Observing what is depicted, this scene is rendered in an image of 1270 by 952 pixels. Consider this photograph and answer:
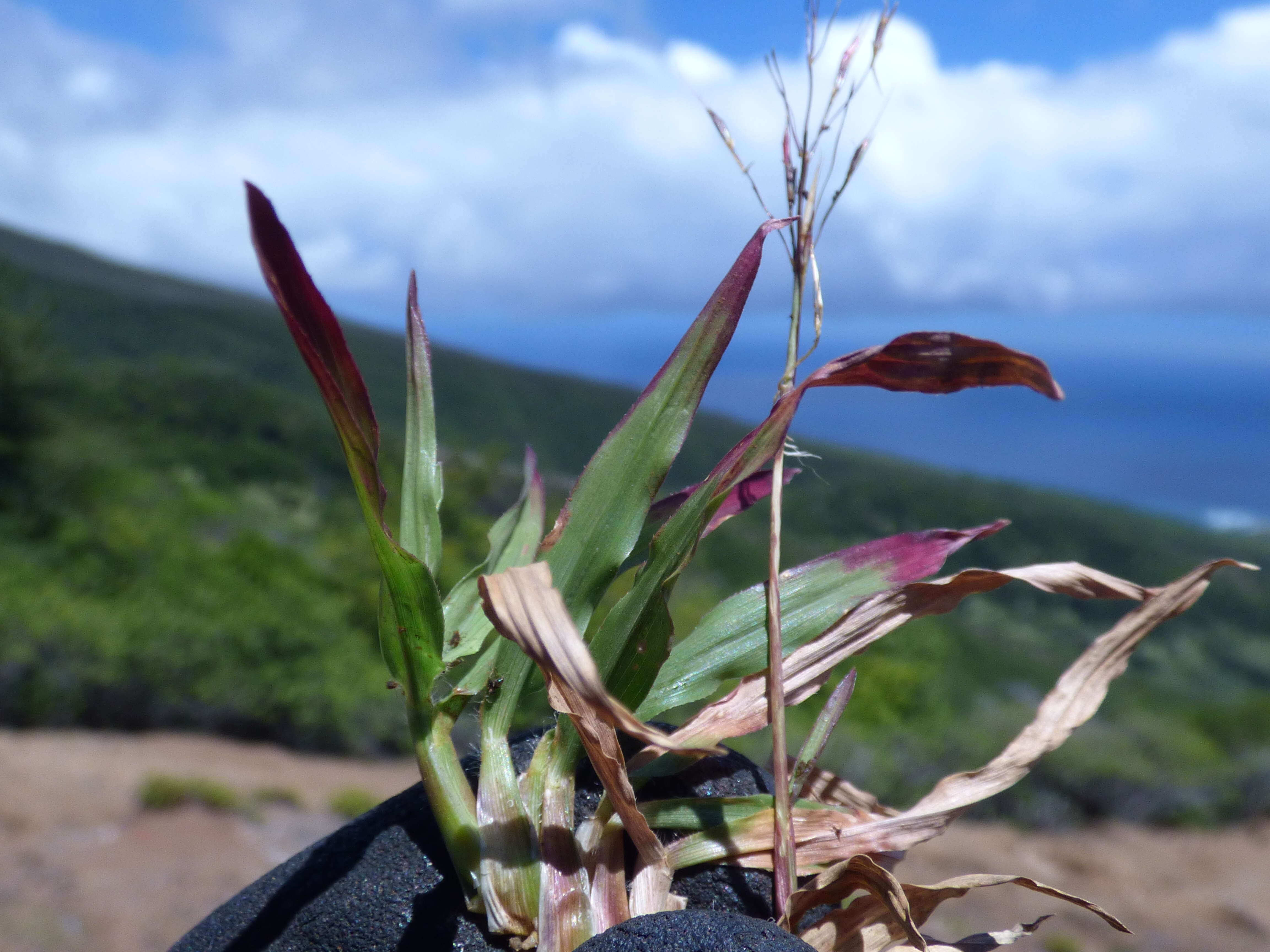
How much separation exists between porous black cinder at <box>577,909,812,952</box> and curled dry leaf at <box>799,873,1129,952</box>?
0.09 metres

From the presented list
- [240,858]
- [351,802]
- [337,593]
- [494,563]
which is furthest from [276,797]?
[494,563]

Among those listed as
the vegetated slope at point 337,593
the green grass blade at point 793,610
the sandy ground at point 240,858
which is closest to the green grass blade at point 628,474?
the green grass blade at point 793,610

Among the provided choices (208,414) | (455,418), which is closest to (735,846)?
(208,414)

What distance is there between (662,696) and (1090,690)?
0.43m

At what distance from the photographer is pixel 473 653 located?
0.83 m

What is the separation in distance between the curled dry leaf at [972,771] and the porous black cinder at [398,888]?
44mm

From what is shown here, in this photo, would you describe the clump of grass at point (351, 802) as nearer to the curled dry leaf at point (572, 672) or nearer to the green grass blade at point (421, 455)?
the green grass blade at point (421, 455)

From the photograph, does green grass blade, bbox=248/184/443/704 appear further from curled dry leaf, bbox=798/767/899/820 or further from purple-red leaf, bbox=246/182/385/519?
curled dry leaf, bbox=798/767/899/820

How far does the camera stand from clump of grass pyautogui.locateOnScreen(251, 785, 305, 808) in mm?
4656

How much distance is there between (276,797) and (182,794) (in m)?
0.50

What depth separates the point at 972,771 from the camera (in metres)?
0.80

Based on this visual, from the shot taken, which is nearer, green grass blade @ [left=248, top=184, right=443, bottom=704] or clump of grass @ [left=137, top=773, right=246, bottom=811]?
green grass blade @ [left=248, top=184, right=443, bottom=704]

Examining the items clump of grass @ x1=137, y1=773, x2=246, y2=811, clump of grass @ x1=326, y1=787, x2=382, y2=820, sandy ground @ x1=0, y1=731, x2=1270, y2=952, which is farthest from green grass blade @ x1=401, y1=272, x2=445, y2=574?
clump of grass @ x1=137, y1=773, x2=246, y2=811

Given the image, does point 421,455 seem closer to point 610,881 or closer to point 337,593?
point 610,881
